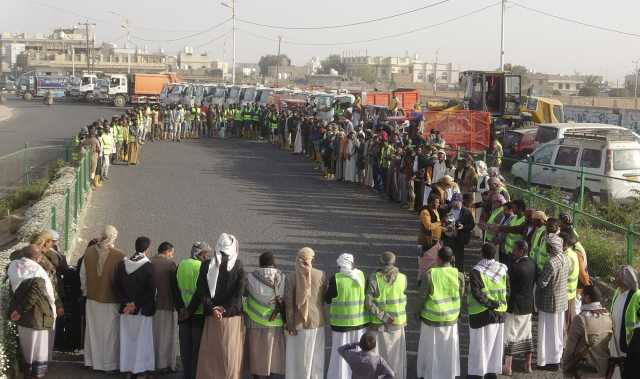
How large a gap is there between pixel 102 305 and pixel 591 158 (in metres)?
12.4

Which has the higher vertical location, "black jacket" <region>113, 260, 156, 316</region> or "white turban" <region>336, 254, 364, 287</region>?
"white turban" <region>336, 254, 364, 287</region>

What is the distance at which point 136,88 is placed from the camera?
2325 inches

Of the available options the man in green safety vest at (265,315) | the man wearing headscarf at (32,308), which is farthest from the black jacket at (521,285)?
the man wearing headscarf at (32,308)

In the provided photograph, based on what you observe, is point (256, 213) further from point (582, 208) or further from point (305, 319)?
point (305, 319)

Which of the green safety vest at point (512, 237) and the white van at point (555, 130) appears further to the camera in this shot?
the white van at point (555, 130)

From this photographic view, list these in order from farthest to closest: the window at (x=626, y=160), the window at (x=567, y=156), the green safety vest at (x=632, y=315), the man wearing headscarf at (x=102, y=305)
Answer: the window at (x=567, y=156)
the window at (x=626, y=160)
the man wearing headscarf at (x=102, y=305)
the green safety vest at (x=632, y=315)

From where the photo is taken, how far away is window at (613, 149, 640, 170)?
17.4 meters

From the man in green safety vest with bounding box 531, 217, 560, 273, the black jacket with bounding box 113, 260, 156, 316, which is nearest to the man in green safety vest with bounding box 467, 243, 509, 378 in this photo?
the man in green safety vest with bounding box 531, 217, 560, 273

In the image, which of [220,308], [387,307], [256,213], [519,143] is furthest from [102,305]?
[519,143]

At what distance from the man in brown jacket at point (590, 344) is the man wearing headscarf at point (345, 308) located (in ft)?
6.88

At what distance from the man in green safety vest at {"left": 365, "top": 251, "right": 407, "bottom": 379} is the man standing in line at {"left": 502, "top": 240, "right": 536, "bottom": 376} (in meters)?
1.42

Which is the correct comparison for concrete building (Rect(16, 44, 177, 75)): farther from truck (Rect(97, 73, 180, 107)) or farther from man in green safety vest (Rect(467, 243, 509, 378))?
man in green safety vest (Rect(467, 243, 509, 378))

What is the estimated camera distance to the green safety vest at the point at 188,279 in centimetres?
838

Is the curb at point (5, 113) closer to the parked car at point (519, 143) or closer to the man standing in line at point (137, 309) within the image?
the parked car at point (519, 143)
